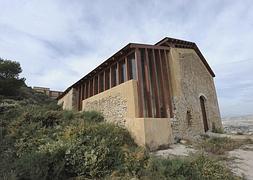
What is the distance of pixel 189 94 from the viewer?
12672 mm

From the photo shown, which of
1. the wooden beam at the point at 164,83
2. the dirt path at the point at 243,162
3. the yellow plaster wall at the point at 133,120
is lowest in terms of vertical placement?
the dirt path at the point at 243,162

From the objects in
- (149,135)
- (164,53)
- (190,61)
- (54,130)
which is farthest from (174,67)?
(54,130)

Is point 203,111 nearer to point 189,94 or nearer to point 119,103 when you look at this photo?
point 189,94

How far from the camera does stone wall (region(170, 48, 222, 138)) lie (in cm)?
1127

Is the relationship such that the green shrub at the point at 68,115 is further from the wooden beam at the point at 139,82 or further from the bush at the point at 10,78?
the bush at the point at 10,78

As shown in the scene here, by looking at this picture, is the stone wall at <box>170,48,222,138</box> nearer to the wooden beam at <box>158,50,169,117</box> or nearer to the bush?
the wooden beam at <box>158,50,169,117</box>

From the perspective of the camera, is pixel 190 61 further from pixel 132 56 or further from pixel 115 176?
pixel 115 176

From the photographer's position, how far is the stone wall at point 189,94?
11266 mm

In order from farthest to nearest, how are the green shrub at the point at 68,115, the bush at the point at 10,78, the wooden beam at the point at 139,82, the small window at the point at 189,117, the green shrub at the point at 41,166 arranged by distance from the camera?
the bush at the point at 10,78, the small window at the point at 189,117, the green shrub at the point at 68,115, the wooden beam at the point at 139,82, the green shrub at the point at 41,166

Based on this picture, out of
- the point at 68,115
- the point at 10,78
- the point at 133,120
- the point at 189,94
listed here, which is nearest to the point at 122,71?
the point at 133,120

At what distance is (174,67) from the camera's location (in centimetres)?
1196

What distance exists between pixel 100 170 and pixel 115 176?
57 centimetres

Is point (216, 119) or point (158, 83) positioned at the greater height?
point (158, 83)

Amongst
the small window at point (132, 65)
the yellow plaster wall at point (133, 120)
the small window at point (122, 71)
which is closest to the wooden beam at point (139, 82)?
the yellow plaster wall at point (133, 120)
